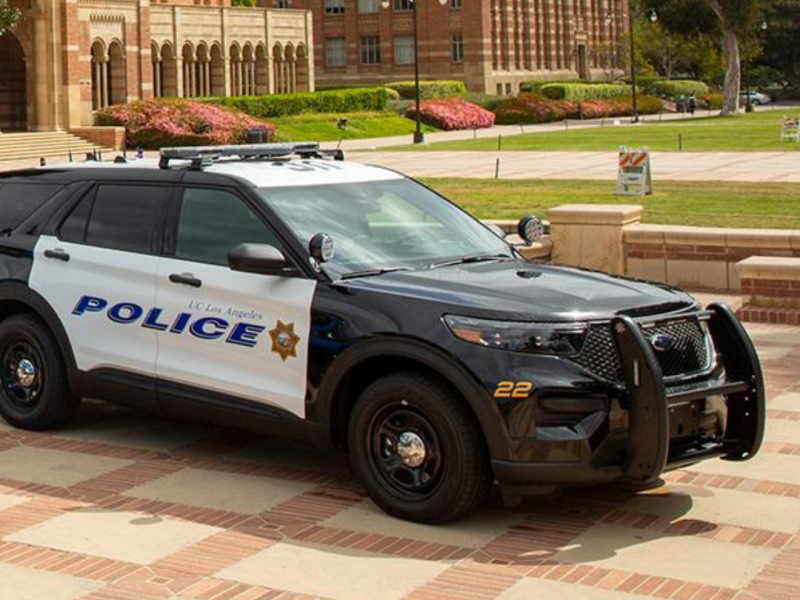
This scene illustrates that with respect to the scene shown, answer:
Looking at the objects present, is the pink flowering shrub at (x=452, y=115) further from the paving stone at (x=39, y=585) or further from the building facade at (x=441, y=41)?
the paving stone at (x=39, y=585)

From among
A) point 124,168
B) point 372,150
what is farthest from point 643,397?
point 372,150

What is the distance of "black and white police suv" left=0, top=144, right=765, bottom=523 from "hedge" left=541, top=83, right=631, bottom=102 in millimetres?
76620

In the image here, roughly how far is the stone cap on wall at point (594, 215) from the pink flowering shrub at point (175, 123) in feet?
119

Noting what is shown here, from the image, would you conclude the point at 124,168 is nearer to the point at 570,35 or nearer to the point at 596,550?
the point at 596,550

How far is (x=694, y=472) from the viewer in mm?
8297

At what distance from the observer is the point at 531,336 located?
7.03m

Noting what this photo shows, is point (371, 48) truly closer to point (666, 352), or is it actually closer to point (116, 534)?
point (666, 352)

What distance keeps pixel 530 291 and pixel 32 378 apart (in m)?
3.42

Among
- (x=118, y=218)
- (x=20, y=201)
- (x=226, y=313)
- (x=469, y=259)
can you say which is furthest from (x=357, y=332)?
(x=20, y=201)

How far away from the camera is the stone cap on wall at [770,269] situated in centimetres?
1336

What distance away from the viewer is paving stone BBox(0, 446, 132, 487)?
8227mm

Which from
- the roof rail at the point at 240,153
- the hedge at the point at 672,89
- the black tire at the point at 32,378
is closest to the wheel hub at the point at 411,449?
the roof rail at the point at 240,153

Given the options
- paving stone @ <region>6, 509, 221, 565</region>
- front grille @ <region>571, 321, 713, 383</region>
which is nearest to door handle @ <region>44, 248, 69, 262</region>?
paving stone @ <region>6, 509, 221, 565</region>

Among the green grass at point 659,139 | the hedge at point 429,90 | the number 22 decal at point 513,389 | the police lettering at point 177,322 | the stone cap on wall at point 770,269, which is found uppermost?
the hedge at point 429,90
